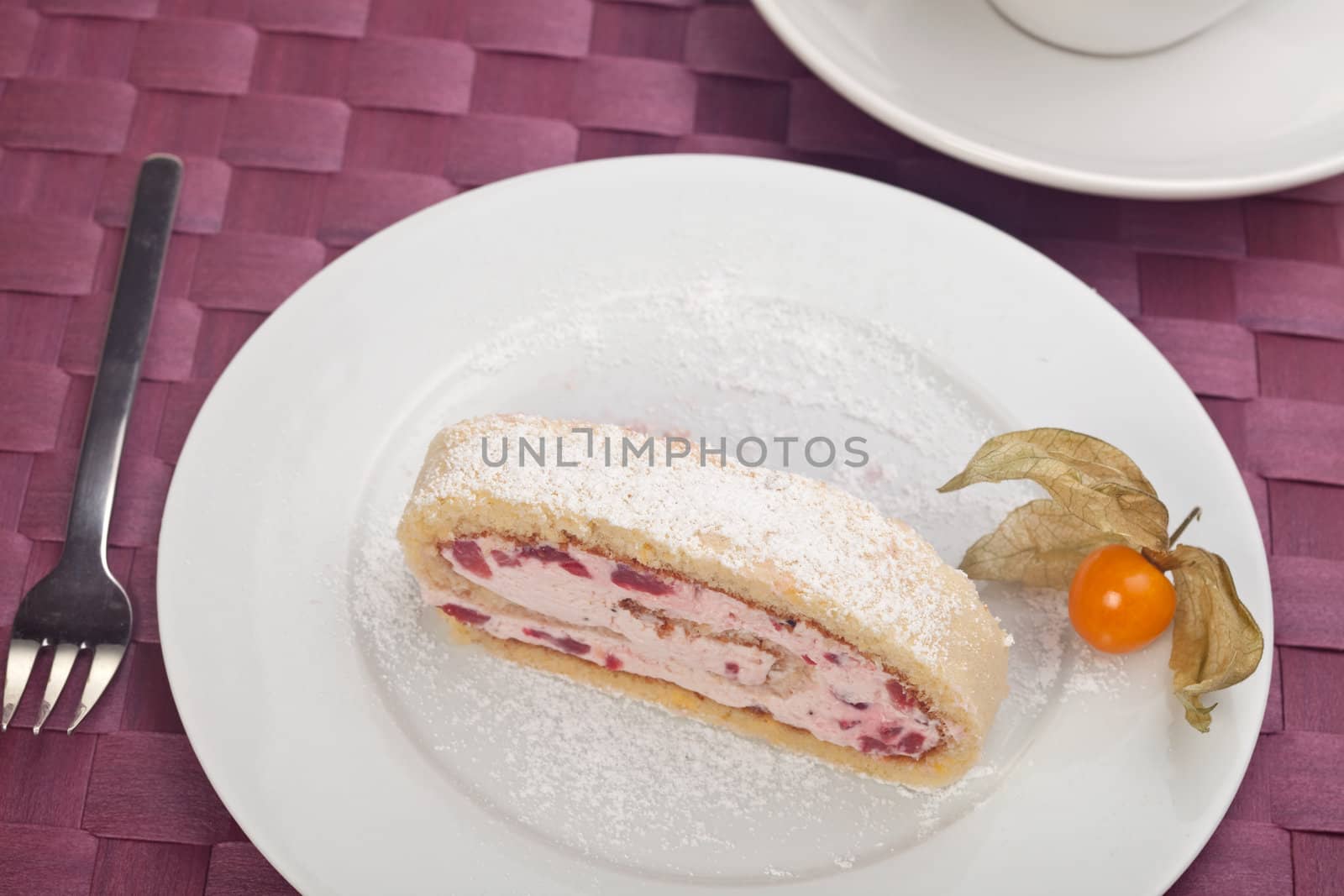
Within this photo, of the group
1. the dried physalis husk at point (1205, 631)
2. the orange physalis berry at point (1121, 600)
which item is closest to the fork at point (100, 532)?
the orange physalis berry at point (1121, 600)

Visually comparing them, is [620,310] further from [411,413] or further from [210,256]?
[210,256]

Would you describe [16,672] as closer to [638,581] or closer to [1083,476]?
[638,581]

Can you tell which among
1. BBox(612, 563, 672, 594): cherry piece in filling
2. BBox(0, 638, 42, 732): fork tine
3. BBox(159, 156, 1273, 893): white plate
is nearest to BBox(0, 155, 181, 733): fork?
BBox(0, 638, 42, 732): fork tine

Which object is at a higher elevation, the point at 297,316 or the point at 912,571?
the point at 297,316

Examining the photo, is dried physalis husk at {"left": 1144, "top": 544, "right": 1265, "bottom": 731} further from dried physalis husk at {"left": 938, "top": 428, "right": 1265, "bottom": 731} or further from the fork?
the fork

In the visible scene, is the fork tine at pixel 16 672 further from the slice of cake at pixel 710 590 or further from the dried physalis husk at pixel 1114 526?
the dried physalis husk at pixel 1114 526

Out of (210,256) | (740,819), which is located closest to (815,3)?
(210,256)
